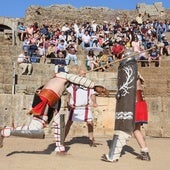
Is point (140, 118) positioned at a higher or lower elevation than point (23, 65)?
lower

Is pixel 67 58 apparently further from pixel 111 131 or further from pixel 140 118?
pixel 140 118

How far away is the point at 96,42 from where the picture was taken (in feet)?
67.4

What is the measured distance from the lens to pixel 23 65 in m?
14.8

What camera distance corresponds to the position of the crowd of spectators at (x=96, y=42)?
55.8ft

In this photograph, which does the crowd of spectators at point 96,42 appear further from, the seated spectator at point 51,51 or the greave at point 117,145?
the greave at point 117,145

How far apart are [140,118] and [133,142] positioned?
2.33 m

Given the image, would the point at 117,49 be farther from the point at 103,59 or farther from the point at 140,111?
the point at 140,111

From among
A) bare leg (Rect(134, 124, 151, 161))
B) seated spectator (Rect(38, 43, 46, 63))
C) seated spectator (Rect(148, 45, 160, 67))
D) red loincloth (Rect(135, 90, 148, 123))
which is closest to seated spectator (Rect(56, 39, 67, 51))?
seated spectator (Rect(38, 43, 46, 63))

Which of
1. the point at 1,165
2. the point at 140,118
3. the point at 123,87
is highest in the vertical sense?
the point at 123,87

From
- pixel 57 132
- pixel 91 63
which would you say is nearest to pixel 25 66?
pixel 91 63

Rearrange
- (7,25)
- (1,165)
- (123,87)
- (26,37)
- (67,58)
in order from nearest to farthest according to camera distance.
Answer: (1,165) → (123,87) → (67,58) → (26,37) → (7,25)

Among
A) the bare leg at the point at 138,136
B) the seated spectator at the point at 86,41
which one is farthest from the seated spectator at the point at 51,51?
the bare leg at the point at 138,136

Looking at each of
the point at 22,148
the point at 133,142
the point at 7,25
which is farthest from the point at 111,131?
the point at 7,25

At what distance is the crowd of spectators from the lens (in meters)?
17.0
